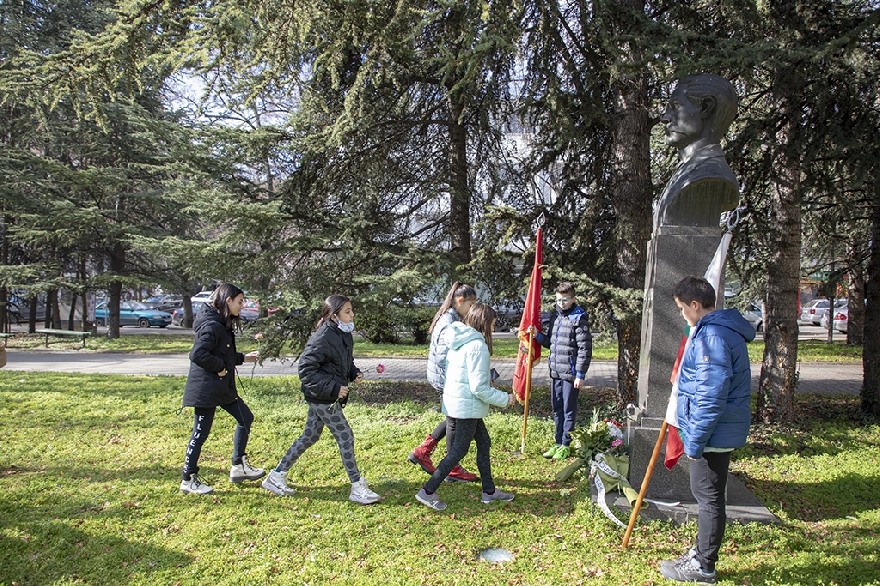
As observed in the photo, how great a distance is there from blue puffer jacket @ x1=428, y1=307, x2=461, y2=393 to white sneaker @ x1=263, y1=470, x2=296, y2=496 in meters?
1.60

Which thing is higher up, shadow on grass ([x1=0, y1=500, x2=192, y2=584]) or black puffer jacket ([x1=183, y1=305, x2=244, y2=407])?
black puffer jacket ([x1=183, y1=305, x2=244, y2=407])

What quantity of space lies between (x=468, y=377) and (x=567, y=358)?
202 cm

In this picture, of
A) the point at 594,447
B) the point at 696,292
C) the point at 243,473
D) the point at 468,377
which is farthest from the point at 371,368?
the point at 696,292

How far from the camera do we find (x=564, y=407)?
6285mm

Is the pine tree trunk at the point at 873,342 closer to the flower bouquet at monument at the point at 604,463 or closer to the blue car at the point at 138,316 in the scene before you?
the flower bouquet at monument at the point at 604,463

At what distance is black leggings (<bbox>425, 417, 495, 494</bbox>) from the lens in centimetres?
470

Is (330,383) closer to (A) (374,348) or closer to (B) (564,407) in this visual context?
(B) (564,407)

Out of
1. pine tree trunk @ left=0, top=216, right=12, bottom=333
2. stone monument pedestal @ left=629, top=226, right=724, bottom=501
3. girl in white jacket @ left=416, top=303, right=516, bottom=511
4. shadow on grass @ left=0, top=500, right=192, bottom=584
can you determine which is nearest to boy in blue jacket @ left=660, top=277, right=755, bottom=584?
stone monument pedestal @ left=629, top=226, right=724, bottom=501

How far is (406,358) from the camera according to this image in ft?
51.2

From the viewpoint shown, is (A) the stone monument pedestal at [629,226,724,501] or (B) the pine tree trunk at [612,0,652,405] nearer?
(A) the stone monument pedestal at [629,226,724,501]

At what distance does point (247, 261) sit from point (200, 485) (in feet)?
13.6

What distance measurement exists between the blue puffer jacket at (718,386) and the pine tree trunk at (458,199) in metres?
5.67

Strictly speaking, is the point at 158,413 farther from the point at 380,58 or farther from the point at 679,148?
the point at 679,148

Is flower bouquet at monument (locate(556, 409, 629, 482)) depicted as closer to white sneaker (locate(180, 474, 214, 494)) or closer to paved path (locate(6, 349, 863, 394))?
white sneaker (locate(180, 474, 214, 494))
